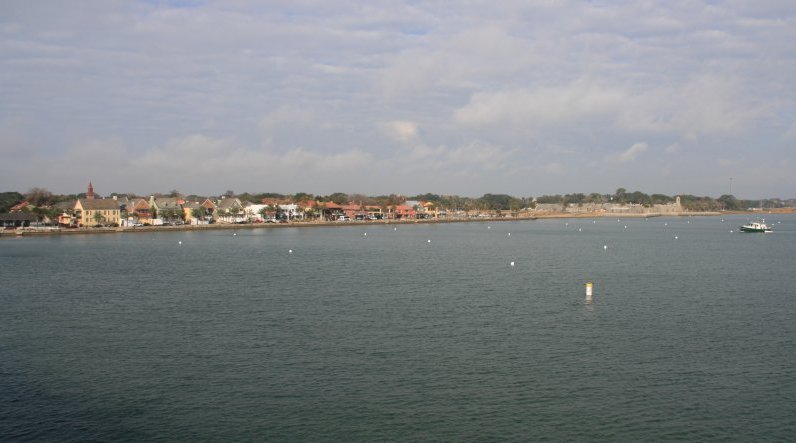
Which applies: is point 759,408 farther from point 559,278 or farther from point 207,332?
point 559,278

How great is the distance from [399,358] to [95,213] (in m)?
94.2

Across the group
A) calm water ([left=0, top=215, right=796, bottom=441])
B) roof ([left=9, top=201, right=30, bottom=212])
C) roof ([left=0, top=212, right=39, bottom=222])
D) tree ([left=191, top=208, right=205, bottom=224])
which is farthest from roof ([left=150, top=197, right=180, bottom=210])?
calm water ([left=0, top=215, right=796, bottom=441])

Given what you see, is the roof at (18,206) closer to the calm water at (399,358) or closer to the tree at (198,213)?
the tree at (198,213)

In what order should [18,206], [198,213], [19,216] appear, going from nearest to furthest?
[19,216], [18,206], [198,213]

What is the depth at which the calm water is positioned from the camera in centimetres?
1296

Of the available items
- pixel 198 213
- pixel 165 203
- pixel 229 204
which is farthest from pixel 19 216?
pixel 229 204

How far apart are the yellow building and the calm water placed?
68752 mm

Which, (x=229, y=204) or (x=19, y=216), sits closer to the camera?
(x=19, y=216)

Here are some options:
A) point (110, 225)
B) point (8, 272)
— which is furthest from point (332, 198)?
point (8, 272)

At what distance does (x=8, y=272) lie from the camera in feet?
127

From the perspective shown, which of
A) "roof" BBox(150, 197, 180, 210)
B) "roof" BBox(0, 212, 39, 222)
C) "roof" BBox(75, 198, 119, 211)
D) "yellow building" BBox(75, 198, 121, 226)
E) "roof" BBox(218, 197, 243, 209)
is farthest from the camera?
"roof" BBox(218, 197, 243, 209)

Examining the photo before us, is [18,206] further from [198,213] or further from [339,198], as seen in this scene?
[339,198]

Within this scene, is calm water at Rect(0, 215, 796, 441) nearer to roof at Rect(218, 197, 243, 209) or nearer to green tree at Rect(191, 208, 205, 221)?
green tree at Rect(191, 208, 205, 221)

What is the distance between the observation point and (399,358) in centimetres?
1741
